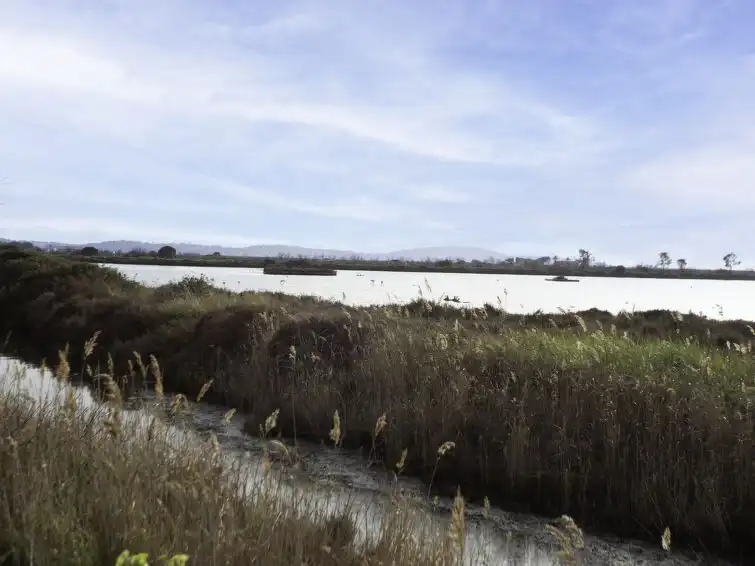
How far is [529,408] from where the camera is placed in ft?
28.9

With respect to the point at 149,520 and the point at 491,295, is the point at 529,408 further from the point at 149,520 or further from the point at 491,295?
the point at 491,295

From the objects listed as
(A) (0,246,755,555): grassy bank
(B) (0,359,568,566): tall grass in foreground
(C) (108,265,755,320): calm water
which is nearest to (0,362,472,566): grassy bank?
(B) (0,359,568,566): tall grass in foreground

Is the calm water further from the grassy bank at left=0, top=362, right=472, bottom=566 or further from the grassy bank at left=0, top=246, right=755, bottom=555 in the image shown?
the grassy bank at left=0, top=362, right=472, bottom=566

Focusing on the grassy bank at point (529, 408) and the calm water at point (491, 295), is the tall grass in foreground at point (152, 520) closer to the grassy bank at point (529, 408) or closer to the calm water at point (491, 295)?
the grassy bank at point (529, 408)

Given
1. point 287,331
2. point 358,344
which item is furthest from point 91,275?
point 358,344

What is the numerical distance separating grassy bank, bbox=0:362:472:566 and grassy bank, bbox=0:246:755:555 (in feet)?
3.11

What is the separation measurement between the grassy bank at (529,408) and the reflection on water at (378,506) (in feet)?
A: 1.54

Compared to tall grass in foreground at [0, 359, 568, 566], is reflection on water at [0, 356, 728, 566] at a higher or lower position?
lower

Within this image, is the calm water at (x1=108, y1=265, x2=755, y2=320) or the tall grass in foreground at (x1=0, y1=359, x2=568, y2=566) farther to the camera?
the calm water at (x1=108, y1=265, x2=755, y2=320)

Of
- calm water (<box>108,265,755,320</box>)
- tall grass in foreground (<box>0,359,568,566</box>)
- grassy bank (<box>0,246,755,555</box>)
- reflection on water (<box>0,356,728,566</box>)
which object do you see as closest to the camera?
tall grass in foreground (<box>0,359,568,566</box>)

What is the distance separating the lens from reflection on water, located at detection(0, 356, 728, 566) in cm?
559

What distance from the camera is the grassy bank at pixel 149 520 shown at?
11.0 feet

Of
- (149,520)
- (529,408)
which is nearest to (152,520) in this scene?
(149,520)

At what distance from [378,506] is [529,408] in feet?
9.35
